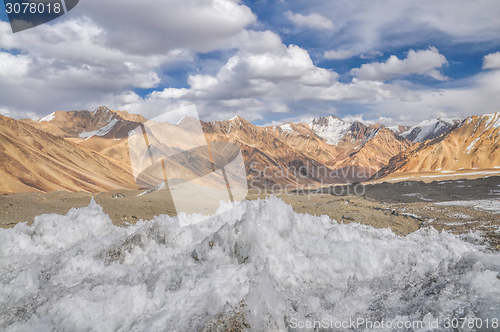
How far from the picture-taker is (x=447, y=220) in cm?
1427

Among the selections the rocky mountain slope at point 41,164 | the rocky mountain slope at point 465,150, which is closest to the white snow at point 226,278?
the rocky mountain slope at point 41,164

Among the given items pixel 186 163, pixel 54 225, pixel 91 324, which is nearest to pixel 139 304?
pixel 91 324

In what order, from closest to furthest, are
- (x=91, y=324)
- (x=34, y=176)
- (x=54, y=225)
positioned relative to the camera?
(x=91, y=324)
(x=54, y=225)
(x=34, y=176)

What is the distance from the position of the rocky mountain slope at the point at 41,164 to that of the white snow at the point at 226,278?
30520 millimetres

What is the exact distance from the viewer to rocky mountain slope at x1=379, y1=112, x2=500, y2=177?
83375 millimetres

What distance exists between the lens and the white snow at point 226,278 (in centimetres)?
319

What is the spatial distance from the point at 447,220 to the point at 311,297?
14.1 meters

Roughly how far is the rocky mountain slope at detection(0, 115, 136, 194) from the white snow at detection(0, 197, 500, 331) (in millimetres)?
30520

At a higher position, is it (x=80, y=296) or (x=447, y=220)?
(x=80, y=296)

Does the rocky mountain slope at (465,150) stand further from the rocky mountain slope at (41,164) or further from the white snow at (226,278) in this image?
the white snow at (226,278)

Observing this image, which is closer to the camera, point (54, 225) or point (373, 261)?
point (373, 261)

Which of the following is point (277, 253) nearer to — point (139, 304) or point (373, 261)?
point (373, 261)

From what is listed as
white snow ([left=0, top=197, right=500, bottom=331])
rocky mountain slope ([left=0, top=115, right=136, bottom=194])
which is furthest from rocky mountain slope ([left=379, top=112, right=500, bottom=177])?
white snow ([left=0, top=197, right=500, bottom=331])

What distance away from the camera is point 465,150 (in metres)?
92.4
